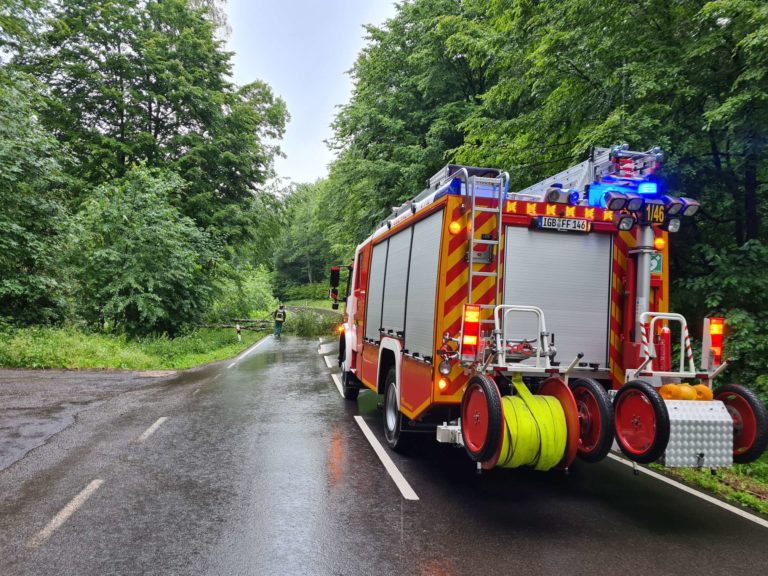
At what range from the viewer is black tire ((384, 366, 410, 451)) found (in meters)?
6.37

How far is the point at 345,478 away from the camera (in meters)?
5.52

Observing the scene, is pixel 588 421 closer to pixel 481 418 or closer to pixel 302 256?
pixel 481 418

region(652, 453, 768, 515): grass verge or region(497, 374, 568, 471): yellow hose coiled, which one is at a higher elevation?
region(497, 374, 568, 471): yellow hose coiled

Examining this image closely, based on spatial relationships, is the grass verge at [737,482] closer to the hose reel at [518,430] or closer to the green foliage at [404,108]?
the hose reel at [518,430]

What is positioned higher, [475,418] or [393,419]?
[475,418]

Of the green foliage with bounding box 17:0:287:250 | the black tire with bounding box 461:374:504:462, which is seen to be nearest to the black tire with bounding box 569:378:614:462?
the black tire with bounding box 461:374:504:462

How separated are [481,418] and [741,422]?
2.28 m

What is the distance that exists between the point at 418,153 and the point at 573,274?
13.3m

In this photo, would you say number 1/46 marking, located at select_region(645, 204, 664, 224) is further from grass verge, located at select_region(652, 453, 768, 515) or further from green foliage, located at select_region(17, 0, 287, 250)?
green foliage, located at select_region(17, 0, 287, 250)

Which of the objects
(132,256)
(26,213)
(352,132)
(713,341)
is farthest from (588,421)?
(352,132)

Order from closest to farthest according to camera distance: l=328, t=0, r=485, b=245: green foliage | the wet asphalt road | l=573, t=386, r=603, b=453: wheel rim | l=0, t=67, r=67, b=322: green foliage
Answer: the wet asphalt road
l=573, t=386, r=603, b=453: wheel rim
l=0, t=67, r=67, b=322: green foliage
l=328, t=0, r=485, b=245: green foliage

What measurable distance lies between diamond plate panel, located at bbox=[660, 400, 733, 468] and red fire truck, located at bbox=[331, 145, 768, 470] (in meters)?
0.01

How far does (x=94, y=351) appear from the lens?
1463 cm

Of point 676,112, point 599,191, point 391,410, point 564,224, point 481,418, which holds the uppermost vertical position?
point 676,112
